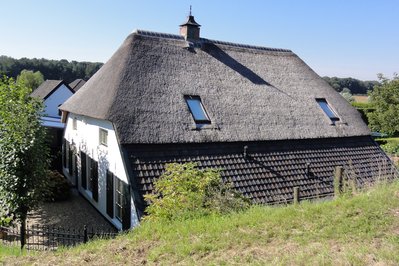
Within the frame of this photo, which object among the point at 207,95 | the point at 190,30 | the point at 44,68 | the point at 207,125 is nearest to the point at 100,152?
the point at 207,125

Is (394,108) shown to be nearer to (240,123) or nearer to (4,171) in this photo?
(240,123)

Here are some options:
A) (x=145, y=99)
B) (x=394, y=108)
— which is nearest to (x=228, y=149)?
(x=145, y=99)

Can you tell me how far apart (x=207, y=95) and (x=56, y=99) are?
20.5 m

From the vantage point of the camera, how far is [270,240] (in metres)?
5.31

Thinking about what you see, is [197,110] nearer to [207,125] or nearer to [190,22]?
[207,125]

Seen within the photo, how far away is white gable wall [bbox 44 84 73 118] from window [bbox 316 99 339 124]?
853 inches

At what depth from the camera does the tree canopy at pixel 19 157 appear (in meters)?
10.1

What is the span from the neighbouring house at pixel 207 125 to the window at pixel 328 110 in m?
0.04

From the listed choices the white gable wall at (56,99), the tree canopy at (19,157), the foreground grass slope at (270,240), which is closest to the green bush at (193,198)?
the foreground grass slope at (270,240)

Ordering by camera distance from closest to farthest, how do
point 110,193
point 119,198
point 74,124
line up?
point 119,198 → point 110,193 → point 74,124

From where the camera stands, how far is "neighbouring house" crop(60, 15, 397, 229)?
10492 mm

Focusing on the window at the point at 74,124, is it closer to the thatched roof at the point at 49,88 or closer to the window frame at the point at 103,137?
the window frame at the point at 103,137

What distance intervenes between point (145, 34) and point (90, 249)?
10.3 meters

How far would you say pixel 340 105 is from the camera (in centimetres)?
1545
